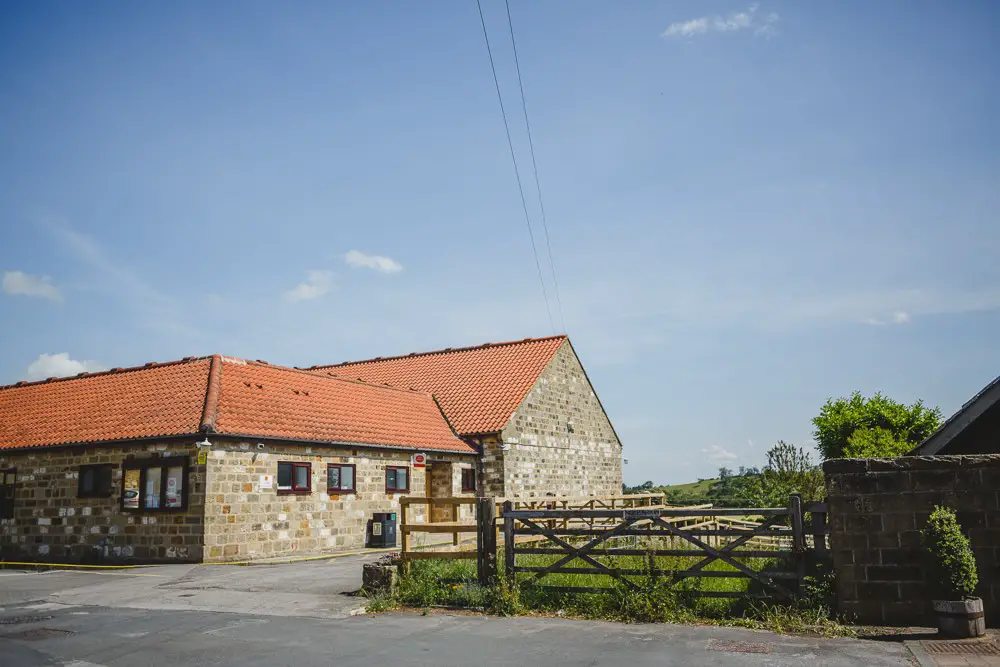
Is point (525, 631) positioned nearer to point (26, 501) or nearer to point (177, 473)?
point (177, 473)

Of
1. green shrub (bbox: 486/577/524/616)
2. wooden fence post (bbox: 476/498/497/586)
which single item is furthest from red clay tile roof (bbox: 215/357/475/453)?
green shrub (bbox: 486/577/524/616)

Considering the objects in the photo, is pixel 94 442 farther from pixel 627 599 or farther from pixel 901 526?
pixel 901 526

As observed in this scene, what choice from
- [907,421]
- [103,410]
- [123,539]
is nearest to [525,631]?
[123,539]

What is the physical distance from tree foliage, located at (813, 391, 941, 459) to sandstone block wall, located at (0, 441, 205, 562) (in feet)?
69.1

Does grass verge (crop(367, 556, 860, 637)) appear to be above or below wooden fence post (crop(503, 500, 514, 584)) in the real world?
below

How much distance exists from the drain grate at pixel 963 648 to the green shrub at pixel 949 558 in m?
0.60

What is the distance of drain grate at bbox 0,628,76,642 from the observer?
962cm

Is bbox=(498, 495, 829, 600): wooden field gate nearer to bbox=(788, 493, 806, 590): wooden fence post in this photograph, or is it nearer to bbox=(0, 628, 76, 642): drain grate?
bbox=(788, 493, 806, 590): wooden fence post

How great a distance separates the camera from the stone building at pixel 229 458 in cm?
1934

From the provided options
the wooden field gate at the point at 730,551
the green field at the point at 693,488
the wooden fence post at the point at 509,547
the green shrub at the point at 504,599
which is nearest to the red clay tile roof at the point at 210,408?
the wooden fence post at the point at 509,547

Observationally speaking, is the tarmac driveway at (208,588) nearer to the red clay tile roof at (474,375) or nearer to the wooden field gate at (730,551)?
the wooden field gate at (730,551)

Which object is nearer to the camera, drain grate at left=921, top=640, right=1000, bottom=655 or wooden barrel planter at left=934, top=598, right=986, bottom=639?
drain grate at left=921, top=640, right=1000, bottom=655

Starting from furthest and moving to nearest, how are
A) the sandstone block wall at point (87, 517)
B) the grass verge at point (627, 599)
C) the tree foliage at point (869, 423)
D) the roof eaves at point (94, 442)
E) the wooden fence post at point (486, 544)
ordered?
the tree foliage at point (869, 423) → the roof eaves at point (94, 442) → the sandstone block wall at point (87, 517) → the wooden fence post at point (486, 544) → the grass verge at point (627, 599)

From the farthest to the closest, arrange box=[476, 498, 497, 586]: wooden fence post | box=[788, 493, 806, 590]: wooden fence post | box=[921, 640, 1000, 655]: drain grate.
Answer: box=[476, 498, 497, 586]: wooden fence post → box=[788, 493, 806, 590]: wooden fence post → box=[921, 640, 1000, 655]: drain grate
